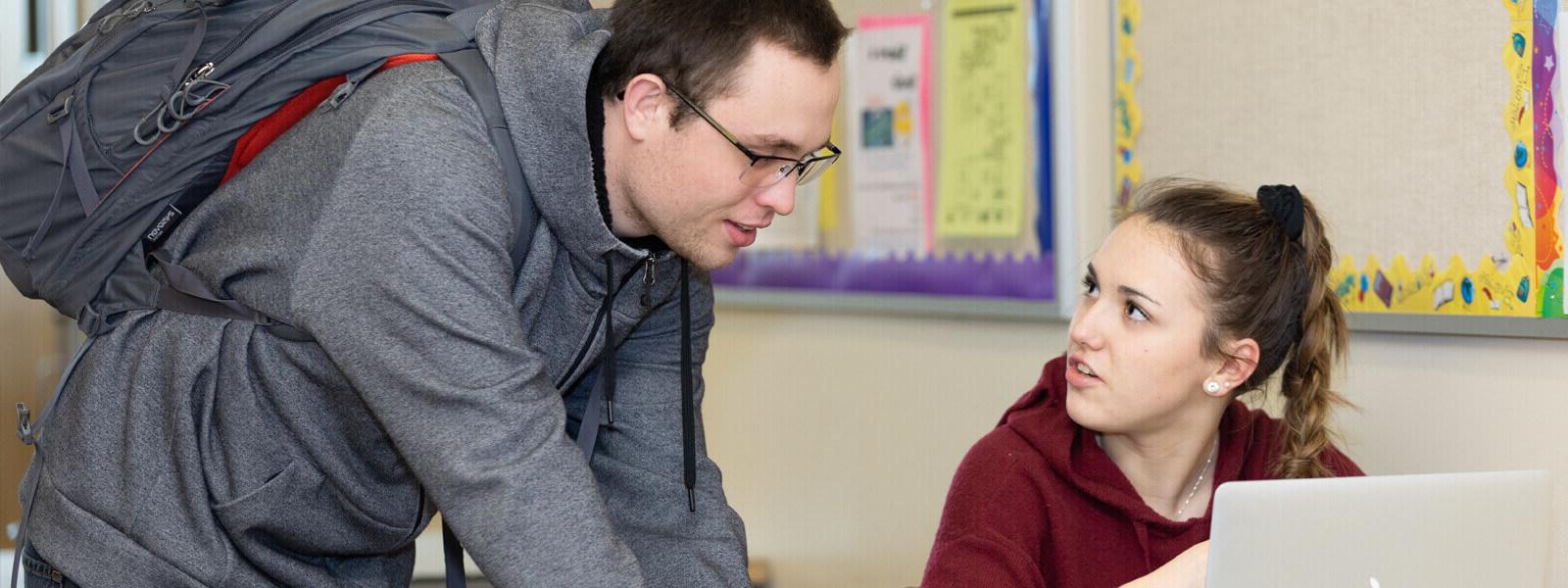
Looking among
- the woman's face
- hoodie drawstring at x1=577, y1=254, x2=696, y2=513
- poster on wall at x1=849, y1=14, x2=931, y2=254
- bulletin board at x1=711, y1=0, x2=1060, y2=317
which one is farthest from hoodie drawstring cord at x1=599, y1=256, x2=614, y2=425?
poster on wall at x1=849, y1=14, x2=931, y2=254

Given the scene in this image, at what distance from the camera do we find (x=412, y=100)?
1.26m

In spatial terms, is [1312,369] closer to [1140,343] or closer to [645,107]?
[1140,343]

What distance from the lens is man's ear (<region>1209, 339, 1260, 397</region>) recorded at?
5.54 ft

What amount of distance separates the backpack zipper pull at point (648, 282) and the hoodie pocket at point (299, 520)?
0.30m

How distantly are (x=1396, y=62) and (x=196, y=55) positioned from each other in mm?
1300

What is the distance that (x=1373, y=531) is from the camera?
1.25 m

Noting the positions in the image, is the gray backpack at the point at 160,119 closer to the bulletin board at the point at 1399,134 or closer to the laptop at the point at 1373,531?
the laptop at the point at 1373,531

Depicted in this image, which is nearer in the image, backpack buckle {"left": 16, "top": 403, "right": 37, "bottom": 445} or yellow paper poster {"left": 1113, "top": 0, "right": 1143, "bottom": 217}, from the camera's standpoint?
backpack buckle {"left": 16, "top": 403, "right": 37, "bottom": 445}

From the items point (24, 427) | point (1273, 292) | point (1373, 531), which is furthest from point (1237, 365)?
point (24, 427)

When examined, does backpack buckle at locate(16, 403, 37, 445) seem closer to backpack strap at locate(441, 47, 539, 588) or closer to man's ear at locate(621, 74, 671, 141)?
backpack strap at locate(441, 47, 539, 588)

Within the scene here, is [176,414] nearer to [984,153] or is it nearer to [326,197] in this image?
[326,197]

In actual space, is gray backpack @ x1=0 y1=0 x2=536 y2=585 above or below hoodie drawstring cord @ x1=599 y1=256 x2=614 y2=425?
above

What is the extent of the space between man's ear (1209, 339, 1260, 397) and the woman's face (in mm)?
14

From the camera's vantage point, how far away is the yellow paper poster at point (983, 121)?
2.57m
